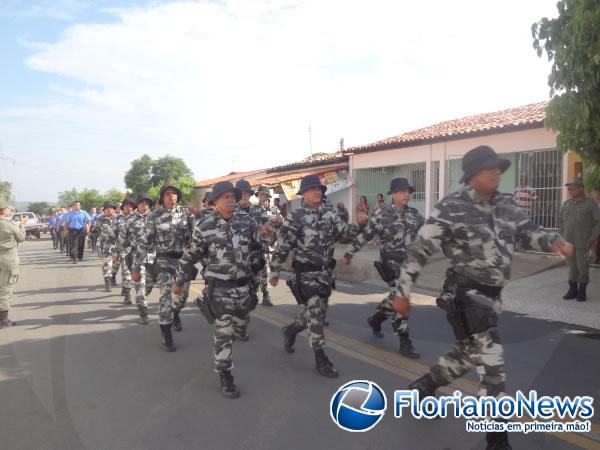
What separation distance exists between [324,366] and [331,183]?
1334 centimetres

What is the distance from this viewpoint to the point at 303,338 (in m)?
5.73

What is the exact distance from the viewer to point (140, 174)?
158 feet

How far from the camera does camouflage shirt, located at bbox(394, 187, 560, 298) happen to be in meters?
3.07

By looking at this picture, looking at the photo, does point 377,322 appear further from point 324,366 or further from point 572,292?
point 572,292

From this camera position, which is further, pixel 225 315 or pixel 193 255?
pixel 193 255

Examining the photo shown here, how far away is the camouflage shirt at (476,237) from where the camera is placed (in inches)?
121

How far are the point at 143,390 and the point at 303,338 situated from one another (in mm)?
2076

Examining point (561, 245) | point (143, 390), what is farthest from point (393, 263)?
point (143, 390)

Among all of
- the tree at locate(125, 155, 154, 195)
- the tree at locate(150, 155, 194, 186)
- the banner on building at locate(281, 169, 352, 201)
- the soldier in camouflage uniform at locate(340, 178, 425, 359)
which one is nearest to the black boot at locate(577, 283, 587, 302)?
the soldier in camouflage uniform at locate(340, 178, 425, 359)

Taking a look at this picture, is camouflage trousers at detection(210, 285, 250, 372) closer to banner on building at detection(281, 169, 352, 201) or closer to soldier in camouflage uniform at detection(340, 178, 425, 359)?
soldier in camouflage uniform at detection(340, 178, 425, 359)

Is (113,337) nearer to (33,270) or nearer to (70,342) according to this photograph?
(70,342)

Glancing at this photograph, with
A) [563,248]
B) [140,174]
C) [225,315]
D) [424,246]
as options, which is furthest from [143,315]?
[140,174]

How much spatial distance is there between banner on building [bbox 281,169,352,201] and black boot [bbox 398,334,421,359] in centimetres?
1229

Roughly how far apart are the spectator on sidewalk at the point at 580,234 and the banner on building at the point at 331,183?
1011 centimetres
